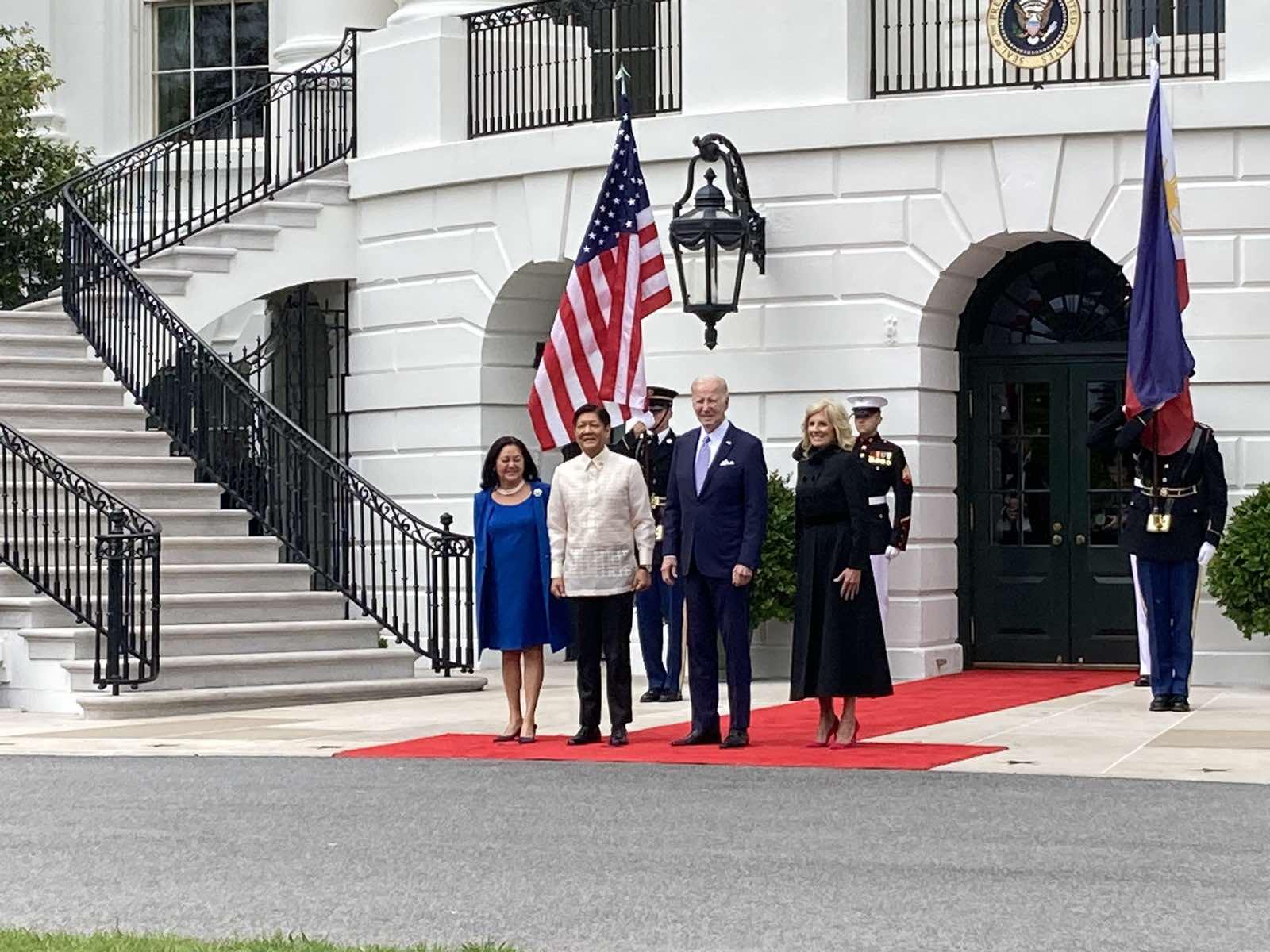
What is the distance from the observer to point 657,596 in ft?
56.6

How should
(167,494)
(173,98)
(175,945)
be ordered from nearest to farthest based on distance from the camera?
1. (175,945)
2. (167,494)
3. (173,98)

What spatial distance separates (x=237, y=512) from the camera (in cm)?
1914

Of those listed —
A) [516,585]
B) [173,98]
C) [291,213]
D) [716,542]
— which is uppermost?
[173,98]

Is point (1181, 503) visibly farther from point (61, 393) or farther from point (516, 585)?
point (61, 393)

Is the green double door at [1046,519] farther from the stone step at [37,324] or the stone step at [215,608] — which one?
the stone step at [37,324]

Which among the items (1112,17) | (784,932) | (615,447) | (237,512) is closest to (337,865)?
(784,932)

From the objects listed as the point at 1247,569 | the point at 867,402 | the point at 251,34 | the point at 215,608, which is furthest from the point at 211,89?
the point at 1247,569

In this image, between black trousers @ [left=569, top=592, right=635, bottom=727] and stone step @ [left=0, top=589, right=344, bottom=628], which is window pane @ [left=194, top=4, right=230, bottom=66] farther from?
black trousers @ [left=569, top=592, right=635, bottom=727]

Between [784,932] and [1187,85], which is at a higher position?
[1187,85]

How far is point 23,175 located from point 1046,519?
10.0 meters

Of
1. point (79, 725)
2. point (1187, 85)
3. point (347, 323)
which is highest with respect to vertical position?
point (1187, 85)

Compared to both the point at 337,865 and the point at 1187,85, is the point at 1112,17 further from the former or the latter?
the point at 337,865

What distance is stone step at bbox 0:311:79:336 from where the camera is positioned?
20.8m

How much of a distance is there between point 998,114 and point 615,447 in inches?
145
